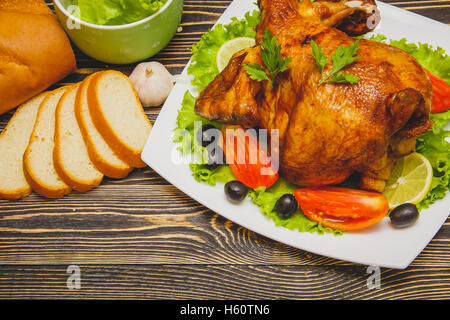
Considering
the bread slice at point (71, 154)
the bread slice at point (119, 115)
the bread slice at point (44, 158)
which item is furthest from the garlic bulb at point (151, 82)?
the bread slice at point (44, 158)

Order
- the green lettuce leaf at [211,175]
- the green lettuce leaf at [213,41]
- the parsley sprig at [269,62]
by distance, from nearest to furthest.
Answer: the parsley sprig at [269,62] < the green lettuce leaf at [211,175] < the green lettuce leaf at [213,41]

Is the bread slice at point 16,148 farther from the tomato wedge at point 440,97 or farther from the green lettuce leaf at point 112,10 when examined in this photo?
the tomato wedge at point 440,97

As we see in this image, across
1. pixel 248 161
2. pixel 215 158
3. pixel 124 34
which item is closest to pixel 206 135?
pixel 215 158

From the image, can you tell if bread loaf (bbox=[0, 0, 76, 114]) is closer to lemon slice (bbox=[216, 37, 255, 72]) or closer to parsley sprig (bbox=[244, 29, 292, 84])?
lemon slice (bbox=[216, 37, 255, 72])

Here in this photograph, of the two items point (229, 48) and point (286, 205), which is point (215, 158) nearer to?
point (286, 205)

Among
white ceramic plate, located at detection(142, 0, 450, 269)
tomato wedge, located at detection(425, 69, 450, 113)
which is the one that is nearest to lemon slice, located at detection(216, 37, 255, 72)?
white ceramic plate, located at detection(142, 0, 450, 269)

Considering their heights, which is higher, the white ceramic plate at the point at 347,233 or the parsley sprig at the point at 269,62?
the parsley sprig at the point at 269,62
